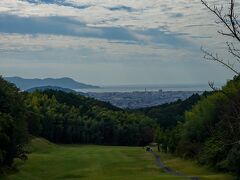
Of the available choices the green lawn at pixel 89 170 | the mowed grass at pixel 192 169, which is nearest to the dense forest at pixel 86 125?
the green lawn at pixel 89 170

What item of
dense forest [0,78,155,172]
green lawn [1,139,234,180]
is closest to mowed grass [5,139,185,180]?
green lawn [1,139,234,180]

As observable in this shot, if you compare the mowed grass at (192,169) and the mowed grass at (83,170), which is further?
the mowed grass at (192,169)

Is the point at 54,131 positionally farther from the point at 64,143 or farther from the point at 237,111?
the point at 237,111

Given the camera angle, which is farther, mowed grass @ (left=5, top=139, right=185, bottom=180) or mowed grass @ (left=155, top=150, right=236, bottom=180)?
mowed grass @ (left=155, top=150, right=236, bottom=180)

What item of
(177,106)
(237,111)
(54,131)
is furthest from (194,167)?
(177,106)

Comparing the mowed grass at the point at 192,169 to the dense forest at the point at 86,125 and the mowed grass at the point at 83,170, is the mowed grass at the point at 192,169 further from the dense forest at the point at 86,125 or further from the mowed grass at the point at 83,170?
the dense forest at the point at 86,125

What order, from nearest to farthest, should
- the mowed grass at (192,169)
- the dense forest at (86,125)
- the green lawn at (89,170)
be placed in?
1. the green lawn at (89,170)
2. the mowed grass at (192,169)
3. the dense forest at (86,125)

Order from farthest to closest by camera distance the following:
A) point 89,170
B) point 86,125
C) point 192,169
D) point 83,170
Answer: point 86,125
point 192,169
point 89,170
point 83,170

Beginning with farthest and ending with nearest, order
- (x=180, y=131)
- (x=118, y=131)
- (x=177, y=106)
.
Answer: (x=177, y=106), (x=118, y=131), (x=180, y=131)

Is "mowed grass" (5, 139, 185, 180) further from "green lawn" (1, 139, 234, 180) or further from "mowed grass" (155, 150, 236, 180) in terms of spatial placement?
"mowed grass" (155, 150, 236, 180)

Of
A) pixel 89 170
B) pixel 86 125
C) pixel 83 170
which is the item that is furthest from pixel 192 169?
pixel 86 125

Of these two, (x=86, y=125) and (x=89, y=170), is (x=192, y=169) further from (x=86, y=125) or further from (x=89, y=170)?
(x=86, y=125)

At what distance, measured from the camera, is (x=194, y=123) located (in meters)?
66.4

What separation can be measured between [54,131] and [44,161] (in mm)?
56763
